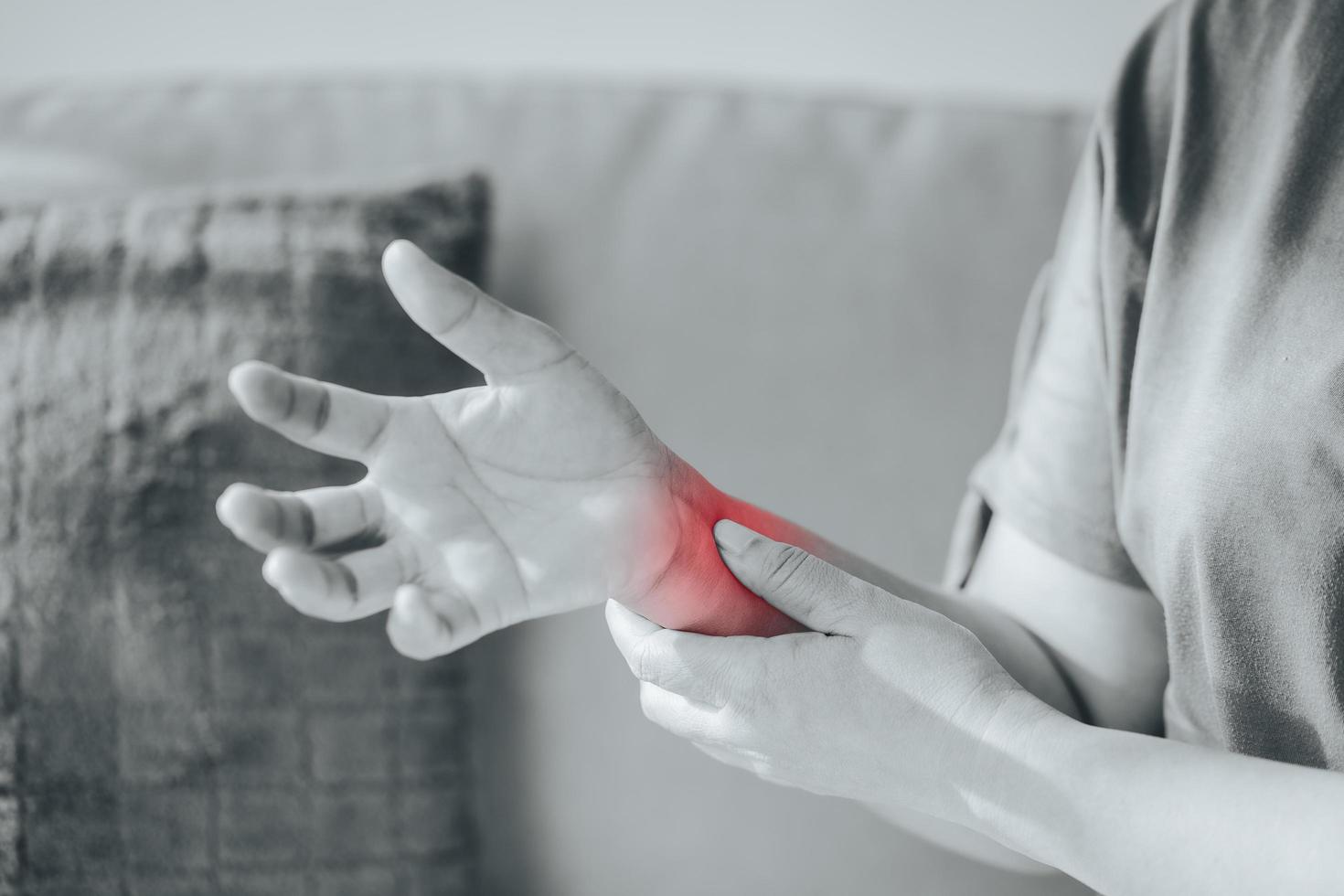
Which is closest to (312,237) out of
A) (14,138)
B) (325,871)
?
(14,138)

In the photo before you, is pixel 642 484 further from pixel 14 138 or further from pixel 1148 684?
pixel 14 138

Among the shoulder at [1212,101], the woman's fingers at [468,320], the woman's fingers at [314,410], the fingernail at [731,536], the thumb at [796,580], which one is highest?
the shoulder at [1212,101]

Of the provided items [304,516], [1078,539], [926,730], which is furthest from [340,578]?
[1078,539]

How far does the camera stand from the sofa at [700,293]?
2.65ft

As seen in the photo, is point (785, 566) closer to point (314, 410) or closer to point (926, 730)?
A: point (926, 730)

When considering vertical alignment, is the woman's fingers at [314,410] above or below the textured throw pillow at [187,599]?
above

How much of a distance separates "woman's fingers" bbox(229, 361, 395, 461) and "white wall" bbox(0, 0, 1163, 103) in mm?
792

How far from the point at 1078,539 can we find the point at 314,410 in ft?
1.51

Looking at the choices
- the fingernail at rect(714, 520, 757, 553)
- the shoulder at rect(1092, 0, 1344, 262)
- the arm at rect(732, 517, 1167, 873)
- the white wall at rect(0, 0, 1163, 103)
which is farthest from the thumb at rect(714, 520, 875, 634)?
the white wall at rect(0, 0, 1163, 103)

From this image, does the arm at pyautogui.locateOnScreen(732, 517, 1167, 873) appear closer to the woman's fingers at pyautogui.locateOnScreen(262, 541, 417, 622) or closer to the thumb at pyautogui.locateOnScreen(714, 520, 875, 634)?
A: the thumb at pyautogui.locateOnScreen(714, 520, 875, 634)

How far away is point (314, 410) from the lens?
432mm

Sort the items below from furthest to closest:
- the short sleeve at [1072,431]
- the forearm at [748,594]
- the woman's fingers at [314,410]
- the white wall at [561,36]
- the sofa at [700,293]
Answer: the white wall at [561,36] < the sofa at [700,293] < the short sleeve at [1072,431] < the forearm at [748,594] < the woman's fingers at [314,410]

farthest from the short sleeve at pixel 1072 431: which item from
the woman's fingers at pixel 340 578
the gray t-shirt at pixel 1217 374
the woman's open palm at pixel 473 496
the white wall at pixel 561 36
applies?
the white wall at pixel 561 36

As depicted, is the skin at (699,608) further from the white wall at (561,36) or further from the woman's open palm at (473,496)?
the white wall at (561,36)
